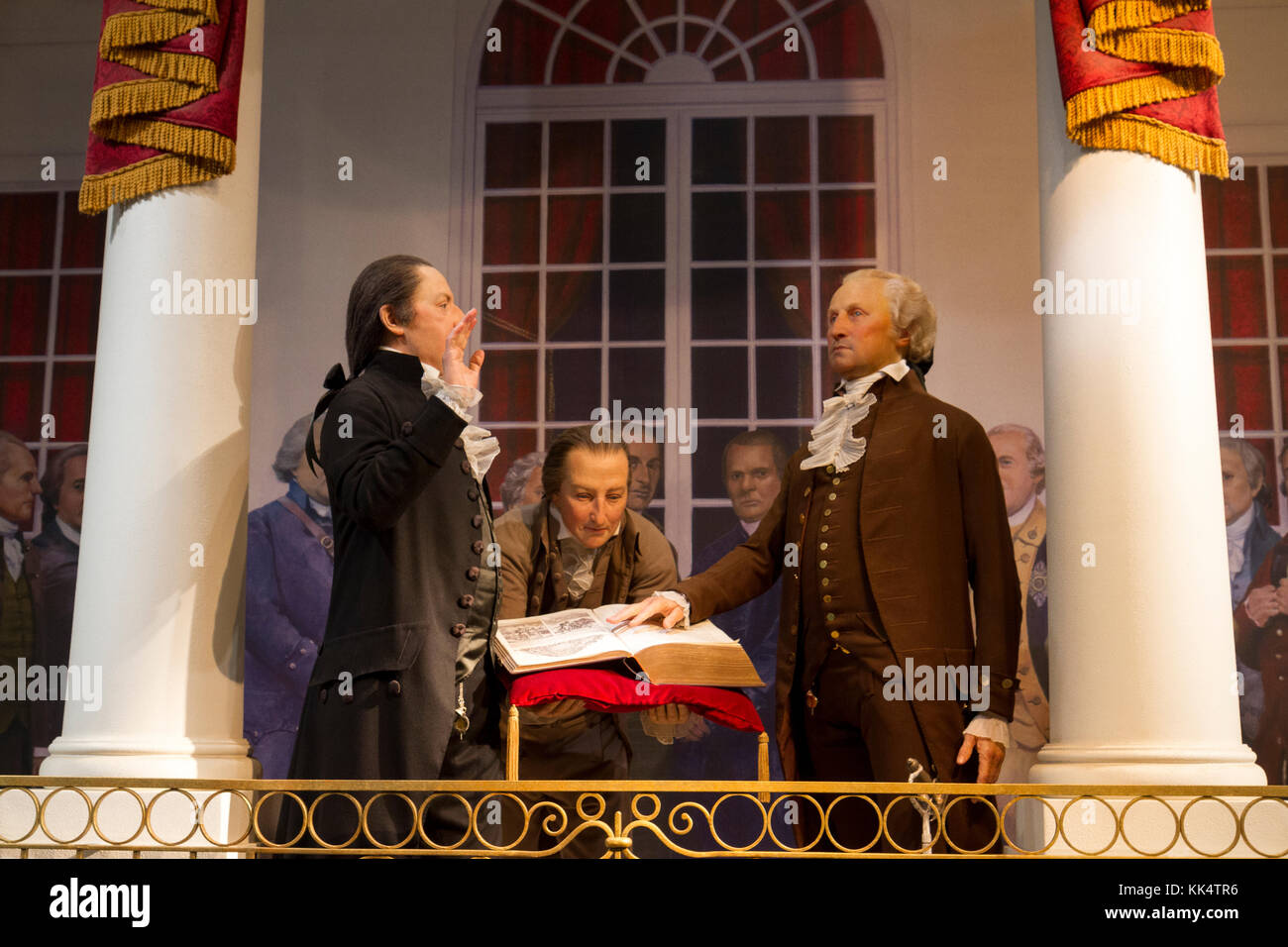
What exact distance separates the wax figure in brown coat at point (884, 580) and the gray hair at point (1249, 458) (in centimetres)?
245

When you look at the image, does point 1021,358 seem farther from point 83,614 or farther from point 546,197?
point 83,614

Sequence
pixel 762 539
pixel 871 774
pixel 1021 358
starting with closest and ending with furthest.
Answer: pixel 871 774
pixel 762 539
pixel 1021 358

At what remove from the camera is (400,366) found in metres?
3.88

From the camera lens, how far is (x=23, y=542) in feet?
21.3

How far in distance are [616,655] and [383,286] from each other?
122 centimetres

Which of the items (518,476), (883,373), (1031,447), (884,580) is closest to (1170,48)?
(883,373)

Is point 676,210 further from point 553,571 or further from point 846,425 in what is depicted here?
point 846,425

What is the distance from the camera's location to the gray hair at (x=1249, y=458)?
6.15m

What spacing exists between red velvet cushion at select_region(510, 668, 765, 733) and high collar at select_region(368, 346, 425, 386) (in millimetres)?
866

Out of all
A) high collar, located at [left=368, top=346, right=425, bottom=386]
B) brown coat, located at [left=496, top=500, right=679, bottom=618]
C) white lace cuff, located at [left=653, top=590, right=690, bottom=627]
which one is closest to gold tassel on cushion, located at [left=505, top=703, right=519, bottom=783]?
white lace cuff, located at [left=653, top=590, right=690, bottom=627]

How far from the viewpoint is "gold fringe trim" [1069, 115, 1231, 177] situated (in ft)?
13.4

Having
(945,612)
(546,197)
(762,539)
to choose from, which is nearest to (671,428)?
(546,197)

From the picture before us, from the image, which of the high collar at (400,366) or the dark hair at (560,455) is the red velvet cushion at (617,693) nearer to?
the high collar at (400,366)

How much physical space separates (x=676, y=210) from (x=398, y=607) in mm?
3398
